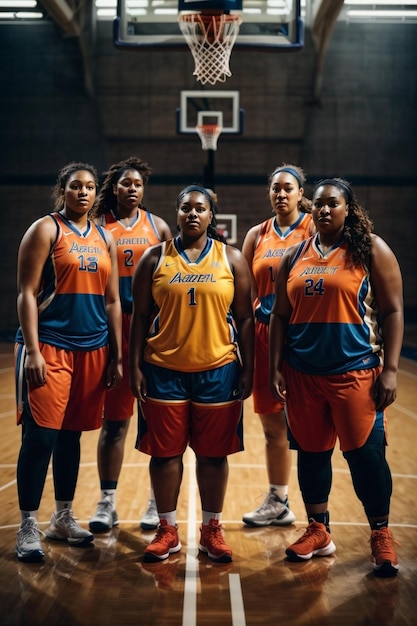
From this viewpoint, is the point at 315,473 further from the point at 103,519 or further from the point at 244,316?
the point at 103,519

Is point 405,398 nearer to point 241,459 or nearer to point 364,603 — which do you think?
point 241,459

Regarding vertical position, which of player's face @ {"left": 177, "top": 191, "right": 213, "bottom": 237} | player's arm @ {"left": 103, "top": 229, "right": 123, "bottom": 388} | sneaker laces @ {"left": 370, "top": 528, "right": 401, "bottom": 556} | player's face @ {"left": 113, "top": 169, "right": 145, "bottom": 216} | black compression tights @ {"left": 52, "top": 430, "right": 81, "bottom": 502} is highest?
player's face @ {"left": 113, "top": 169, "right": 145, "bottom": 216}

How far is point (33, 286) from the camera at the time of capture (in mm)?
3379

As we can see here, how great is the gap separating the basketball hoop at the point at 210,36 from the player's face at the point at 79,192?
378 centimetres

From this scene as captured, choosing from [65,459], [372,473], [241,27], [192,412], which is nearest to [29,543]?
[65,459]

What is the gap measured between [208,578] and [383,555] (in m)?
0.79

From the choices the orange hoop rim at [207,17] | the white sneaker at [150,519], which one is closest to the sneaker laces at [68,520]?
the white sneaker at [150,519]

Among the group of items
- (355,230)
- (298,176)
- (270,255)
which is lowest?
(270,255)

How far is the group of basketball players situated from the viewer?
322 cm

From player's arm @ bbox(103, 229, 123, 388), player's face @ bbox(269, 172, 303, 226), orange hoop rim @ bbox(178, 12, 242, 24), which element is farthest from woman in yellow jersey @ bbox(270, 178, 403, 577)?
orange hoop rim @ bbox(178, 12, 242, 24)

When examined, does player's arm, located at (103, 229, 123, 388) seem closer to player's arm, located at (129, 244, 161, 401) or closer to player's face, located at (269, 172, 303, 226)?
player's arm, located at (129, 244, 161, 401)

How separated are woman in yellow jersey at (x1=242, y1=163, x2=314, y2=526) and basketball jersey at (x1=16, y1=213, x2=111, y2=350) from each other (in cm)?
94

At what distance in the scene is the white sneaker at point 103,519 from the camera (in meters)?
3.87

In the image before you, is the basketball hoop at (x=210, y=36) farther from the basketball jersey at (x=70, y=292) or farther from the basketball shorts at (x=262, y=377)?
the basketball jersey at (x=70, y=292)
